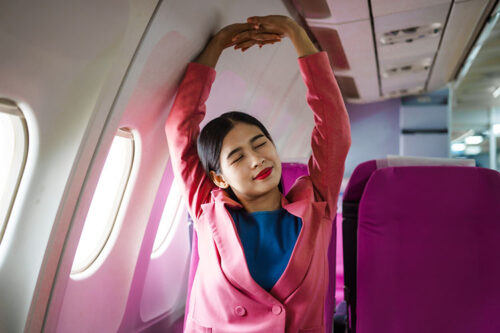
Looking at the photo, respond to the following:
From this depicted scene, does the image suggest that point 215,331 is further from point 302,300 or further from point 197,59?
point 197,59

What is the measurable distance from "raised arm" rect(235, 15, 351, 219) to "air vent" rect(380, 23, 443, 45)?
1.89 m

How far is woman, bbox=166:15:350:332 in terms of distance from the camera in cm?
154

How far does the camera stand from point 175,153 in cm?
193

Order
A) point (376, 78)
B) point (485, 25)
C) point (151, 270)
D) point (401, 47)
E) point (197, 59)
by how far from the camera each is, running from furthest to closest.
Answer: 1. point (376, 78)
2. point (401, 47)
3. point (485, 25)
4. point (151, 270)
5. point (197, 59)

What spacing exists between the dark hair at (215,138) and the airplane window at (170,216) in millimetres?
1031

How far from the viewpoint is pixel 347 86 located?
515cm

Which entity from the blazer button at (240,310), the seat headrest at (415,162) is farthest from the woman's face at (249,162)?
the seat headrest at (415,162)

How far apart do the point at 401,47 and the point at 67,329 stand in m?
3.33

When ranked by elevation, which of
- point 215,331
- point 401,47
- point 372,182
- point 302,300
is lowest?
point 215,331

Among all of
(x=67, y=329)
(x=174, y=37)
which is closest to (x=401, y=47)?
(x=174, y=37)

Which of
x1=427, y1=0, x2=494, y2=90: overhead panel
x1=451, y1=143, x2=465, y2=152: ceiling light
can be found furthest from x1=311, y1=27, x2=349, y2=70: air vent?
x1=451, y1=143, x2=465, y2=152: ceiling light

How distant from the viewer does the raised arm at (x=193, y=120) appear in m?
1.91

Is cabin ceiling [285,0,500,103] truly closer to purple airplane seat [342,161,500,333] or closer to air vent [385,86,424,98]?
air vent [385,86,424,98]

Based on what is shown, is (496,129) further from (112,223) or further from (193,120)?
(112,223)
